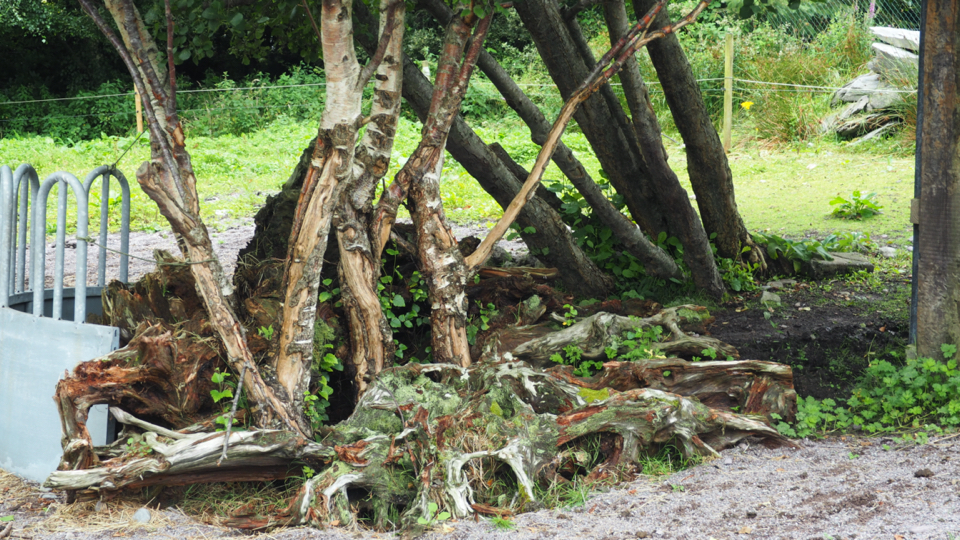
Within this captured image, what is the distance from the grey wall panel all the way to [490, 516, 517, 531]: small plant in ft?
5.60

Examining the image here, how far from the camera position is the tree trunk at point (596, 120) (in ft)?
14.4

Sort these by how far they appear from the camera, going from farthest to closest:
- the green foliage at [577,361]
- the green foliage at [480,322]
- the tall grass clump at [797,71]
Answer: the tall grass clump at [797,71], the green foliage at [480,322], the green foliage at [577,361]

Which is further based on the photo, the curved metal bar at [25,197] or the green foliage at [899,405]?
the curved metal bar at [25,197]

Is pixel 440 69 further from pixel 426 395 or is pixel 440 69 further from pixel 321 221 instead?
pixel 426 395

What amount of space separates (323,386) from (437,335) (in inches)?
23.5

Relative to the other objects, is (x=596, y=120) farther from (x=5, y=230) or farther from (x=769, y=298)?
(x=5, y=230)

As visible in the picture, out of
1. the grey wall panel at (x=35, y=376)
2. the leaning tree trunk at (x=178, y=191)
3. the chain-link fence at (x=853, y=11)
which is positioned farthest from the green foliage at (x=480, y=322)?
the chain-link fence at (x=853, y=11)

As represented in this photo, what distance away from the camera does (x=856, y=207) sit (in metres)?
7.71

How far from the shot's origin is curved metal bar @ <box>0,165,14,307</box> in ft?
11.3

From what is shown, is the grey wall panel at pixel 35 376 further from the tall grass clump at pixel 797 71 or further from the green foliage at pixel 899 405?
the tall grass clump at pixel 797 71

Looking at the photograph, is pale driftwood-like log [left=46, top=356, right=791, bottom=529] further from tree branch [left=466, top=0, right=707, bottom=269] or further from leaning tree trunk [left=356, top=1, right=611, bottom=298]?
leaning tree trunk [left=356, top=1, right=611, bottom=298]

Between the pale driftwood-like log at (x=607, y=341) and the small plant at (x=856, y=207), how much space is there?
4369 millimetres

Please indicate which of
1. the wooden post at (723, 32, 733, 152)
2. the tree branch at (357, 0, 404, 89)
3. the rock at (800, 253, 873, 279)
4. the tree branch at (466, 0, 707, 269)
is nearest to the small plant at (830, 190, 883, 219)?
the rock at (800, 253, 873, 279)

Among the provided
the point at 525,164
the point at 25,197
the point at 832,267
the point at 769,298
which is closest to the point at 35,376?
the point at 25,197
